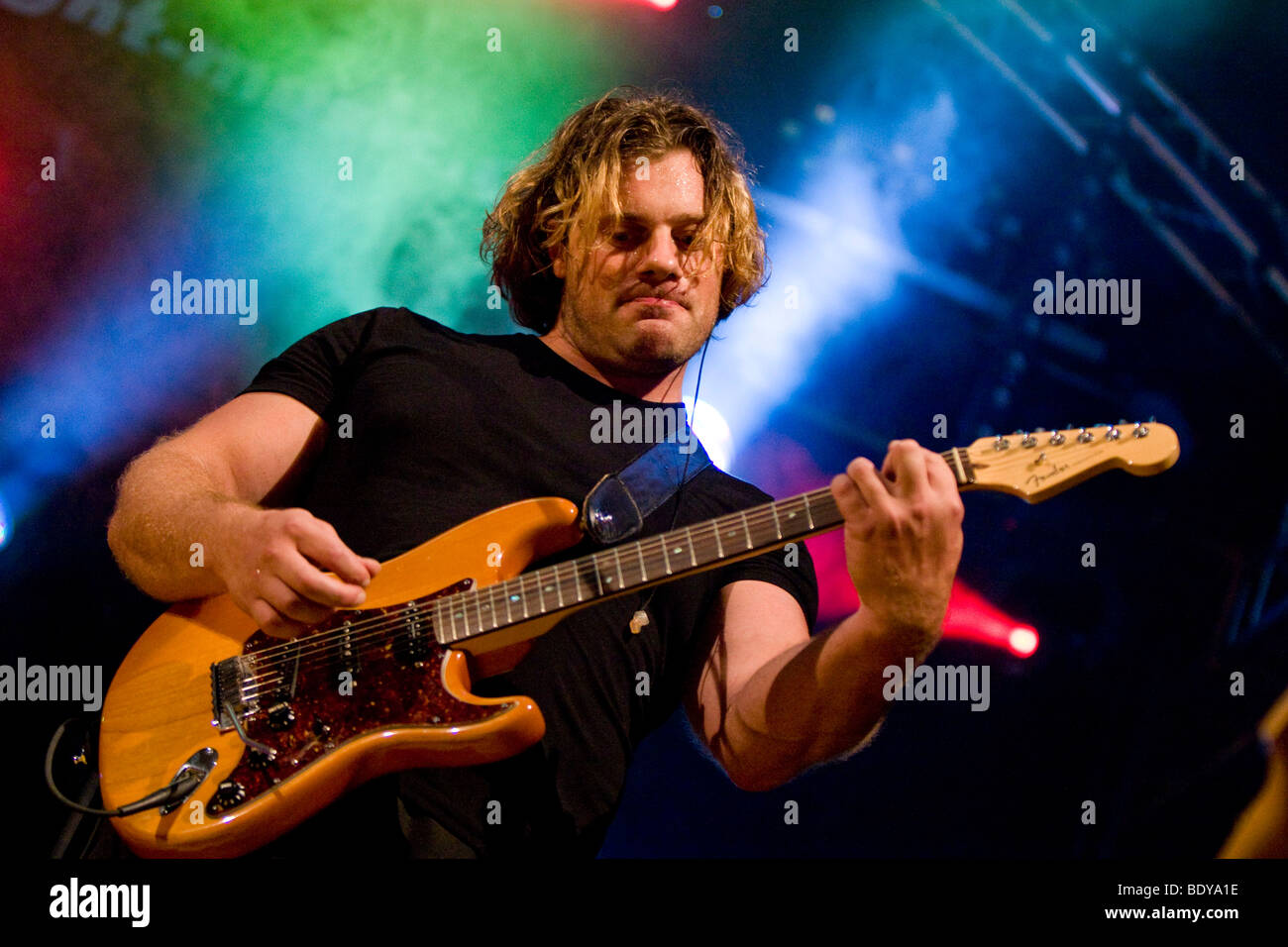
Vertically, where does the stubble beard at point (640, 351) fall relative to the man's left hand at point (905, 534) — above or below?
above

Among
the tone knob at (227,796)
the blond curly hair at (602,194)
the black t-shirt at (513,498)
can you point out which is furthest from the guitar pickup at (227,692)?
the blond curly hair at (602,194)

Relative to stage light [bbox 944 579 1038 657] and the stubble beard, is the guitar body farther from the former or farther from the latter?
stage light [bbox 944 579 1038 657]

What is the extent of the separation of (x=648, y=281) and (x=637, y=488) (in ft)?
2.01

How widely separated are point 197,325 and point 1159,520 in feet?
9.73

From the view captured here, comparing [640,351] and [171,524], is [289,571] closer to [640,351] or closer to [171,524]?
[171,524]

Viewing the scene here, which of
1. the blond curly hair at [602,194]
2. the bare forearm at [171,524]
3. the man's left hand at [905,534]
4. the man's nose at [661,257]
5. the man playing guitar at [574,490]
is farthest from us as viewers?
the blond curly hair at [602,194]

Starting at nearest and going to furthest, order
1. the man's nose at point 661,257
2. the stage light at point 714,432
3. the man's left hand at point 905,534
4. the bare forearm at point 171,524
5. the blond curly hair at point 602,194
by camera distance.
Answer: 1. the man's left hand at point 905,534
2. the bare forearm at point 171,524
3. the man's nose at point 661,257
4. the blond curly hair at point 602,194
5. the stage light at point 714,432

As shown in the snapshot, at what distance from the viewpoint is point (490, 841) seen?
175 centimetres

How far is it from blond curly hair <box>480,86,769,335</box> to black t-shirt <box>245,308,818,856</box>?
401 mm

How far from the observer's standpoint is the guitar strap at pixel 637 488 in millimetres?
1814

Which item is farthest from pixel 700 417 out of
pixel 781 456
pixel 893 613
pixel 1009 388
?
pixel 893 613

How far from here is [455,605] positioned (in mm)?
1643

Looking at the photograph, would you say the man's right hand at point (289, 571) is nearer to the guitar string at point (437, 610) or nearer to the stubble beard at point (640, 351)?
the guitar string at point (437, 610)

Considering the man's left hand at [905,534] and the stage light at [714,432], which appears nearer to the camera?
the man's left hand at [905,534]
